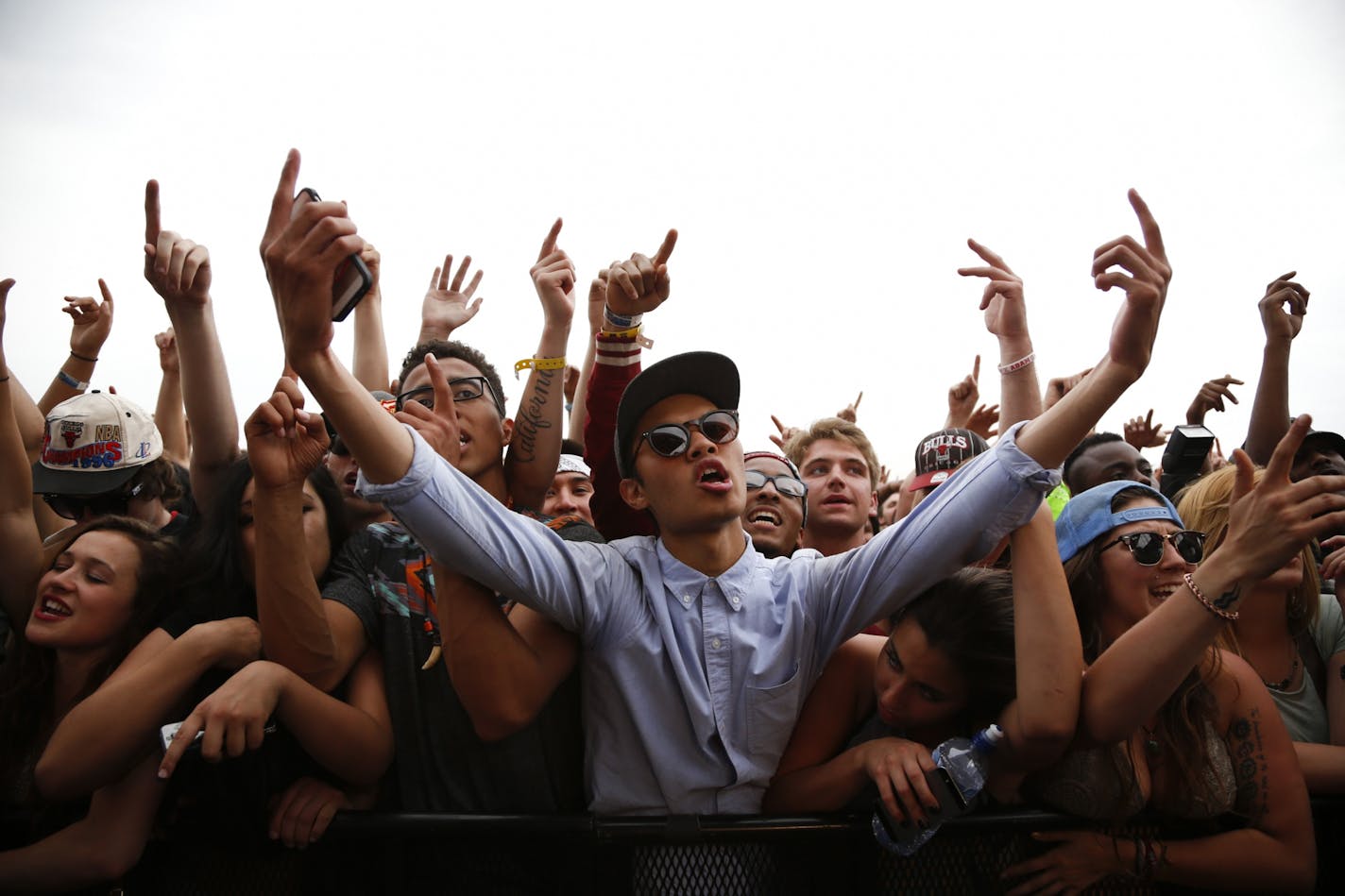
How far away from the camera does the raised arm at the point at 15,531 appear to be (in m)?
2.61

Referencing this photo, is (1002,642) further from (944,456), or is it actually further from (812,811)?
(944,456)

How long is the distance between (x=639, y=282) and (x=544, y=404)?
61cm

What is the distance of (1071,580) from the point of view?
2.43 metres

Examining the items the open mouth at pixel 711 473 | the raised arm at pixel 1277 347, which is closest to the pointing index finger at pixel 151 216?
the open mouth at pixel 711 473

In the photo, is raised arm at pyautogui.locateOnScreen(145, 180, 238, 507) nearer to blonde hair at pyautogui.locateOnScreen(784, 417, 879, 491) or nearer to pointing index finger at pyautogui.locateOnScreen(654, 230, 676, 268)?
pointing index finger at pyautogui.locateOnScreen(654, 230, 676, 268)

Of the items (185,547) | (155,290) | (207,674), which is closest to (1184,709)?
(207,674)

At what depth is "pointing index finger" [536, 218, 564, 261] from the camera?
129 inches

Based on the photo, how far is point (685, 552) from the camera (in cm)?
216

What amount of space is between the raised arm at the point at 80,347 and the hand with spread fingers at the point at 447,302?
158 cm

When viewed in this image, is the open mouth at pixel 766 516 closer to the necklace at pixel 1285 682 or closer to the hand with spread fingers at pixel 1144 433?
the necklace at pixel 1285 682

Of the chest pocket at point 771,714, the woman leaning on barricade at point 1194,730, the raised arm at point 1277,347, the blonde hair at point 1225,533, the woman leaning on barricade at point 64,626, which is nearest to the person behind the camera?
the woman leaning on barricade at point 1194,730

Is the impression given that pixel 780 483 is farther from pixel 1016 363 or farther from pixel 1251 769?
pixel 1251 769

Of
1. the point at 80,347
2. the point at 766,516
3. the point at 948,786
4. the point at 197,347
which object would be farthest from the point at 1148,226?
the point at 80,347

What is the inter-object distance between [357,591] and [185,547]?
2.46ft
